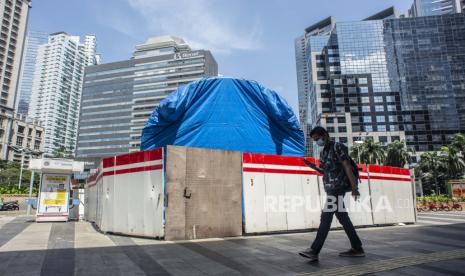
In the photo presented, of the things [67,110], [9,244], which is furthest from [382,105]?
[67,110]

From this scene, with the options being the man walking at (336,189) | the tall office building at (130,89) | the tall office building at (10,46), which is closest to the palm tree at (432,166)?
the man walking at (336,189)

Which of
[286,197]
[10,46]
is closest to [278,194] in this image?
[286,197]

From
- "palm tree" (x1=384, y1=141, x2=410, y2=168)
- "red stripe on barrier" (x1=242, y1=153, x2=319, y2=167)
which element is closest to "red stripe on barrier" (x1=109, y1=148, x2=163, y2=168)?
"red stripe on barrier" (x1=242, y1=153, x2=319, y2=167)

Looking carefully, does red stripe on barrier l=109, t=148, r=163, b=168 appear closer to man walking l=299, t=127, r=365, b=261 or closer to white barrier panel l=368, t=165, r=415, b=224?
man walking l=299, t=127, r=365, b=261

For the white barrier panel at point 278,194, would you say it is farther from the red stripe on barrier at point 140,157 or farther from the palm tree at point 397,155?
the palm tree at point 397,155

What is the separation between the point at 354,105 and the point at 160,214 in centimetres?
10594

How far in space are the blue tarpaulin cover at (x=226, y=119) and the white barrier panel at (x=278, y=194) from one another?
1859mm

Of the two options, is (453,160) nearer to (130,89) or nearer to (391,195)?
(391,195)

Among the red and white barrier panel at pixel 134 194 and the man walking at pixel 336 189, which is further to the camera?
the red and white barrier panel at pixel 134 194

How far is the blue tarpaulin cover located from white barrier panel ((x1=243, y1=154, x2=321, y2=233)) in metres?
1.86

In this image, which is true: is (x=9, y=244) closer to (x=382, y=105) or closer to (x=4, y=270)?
(x=4, y=270)

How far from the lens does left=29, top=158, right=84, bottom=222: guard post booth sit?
12.8 m

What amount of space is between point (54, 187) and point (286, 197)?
432 inches

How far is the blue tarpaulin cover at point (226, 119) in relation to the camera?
33.3 ft
